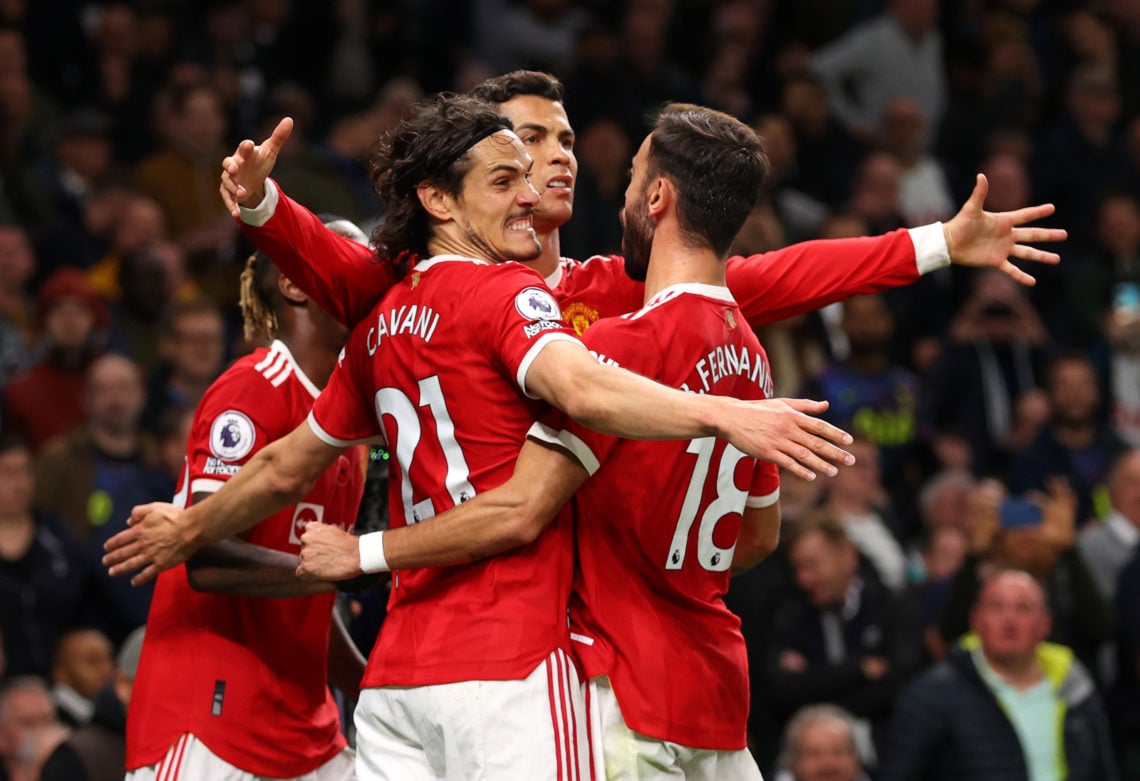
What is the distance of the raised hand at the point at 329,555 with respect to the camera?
457 centimetres

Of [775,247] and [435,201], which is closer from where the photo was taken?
[435,201]

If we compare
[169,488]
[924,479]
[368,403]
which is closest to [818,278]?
[368,403]

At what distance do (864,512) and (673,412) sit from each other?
6157 millimetres

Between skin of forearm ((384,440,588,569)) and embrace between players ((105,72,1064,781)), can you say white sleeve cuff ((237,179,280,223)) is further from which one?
skin of forearm ((384,440,588,569))

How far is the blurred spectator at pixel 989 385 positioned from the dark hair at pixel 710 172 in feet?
22.7

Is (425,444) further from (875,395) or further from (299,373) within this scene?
(875,395)

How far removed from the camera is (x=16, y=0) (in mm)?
12117

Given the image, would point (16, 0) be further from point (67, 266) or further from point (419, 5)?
point (419, 5)

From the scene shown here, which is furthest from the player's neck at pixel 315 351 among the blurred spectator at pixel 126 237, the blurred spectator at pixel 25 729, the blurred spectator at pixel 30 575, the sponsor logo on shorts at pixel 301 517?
the blurred spectator at pixel 126 237

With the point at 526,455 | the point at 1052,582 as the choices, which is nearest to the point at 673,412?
the point at 526,455

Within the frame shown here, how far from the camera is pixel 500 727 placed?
4273 millimetres

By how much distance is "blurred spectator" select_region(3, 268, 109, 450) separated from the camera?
31.7 feet

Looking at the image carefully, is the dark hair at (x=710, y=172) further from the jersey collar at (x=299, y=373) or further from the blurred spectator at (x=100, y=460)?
the blurred spectator at (x=100, y=460)

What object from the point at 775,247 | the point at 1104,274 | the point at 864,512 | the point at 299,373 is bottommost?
the point at 299,373
